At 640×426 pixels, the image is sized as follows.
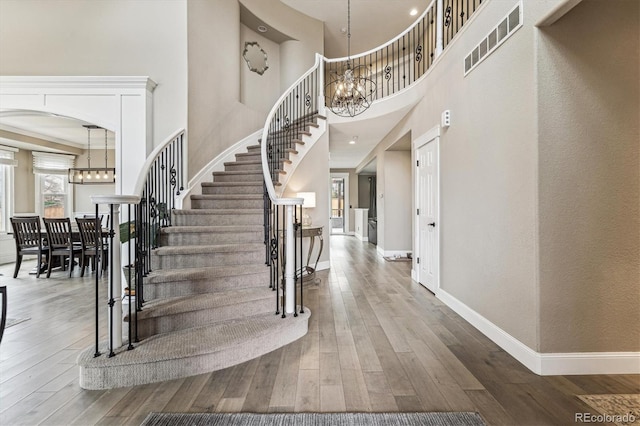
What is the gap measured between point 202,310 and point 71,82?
3723 mm

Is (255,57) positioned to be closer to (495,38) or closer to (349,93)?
(349,93)

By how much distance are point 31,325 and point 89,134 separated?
5.67 meters

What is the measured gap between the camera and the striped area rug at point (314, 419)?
5.27ft

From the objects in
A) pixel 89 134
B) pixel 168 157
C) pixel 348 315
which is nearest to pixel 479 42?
pixel 348 315

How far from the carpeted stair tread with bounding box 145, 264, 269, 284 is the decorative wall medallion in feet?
16.3

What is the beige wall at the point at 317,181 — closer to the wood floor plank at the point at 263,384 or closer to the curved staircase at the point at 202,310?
the curved staircase at the point at 202,310

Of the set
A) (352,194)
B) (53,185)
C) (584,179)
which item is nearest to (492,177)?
(584,179)

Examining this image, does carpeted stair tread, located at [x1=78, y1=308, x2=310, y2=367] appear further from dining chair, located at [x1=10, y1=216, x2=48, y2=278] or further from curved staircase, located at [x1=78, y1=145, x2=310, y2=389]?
dining chair, located at [x1=10, y1=216, x2=48, y2=278]

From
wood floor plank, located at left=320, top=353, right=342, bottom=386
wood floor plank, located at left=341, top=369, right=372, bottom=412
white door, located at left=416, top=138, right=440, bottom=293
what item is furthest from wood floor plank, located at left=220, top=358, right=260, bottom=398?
white door, located at left=416, top=138, right=440, bottom=293

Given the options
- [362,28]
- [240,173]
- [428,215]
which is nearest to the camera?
[428,215]

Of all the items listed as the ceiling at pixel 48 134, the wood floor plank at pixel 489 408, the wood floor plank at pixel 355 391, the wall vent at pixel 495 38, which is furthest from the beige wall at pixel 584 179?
the ceiling at pixel 48 134

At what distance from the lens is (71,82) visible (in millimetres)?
3932

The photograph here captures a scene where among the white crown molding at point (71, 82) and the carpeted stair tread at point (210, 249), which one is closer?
the carpeted stair tread at point (210, 249)

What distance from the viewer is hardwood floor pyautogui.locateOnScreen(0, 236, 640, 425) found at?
1.74m
